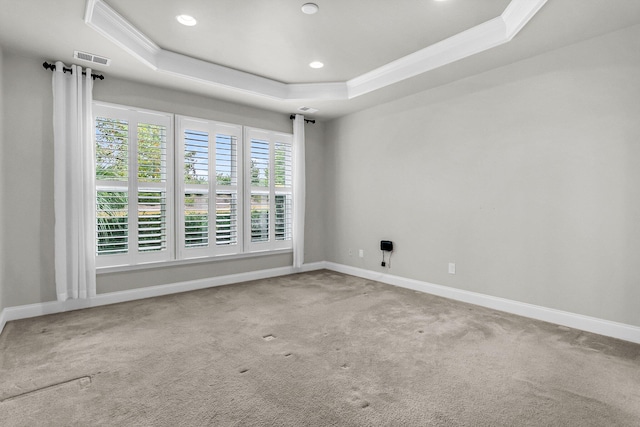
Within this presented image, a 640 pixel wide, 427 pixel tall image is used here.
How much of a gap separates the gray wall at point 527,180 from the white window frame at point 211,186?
203cm

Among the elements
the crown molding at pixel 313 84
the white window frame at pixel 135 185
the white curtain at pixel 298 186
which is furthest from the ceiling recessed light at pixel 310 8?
the white curtain at pixel 298 186

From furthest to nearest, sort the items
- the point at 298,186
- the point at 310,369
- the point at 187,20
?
the point at 298,186, the point at 187,20, the point at 310,369

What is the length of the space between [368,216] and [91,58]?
3.90 meters

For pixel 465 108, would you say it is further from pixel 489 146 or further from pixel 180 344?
pixel 180 344

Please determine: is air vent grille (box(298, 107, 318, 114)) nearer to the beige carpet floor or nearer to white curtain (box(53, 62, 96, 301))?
white curtain (box(53, 62, 96, 301))

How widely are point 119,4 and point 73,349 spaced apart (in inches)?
111

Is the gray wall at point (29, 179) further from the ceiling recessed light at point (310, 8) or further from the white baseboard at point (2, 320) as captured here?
the ceiling recessed light at point (310, 8)

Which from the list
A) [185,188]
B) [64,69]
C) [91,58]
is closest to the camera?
[91,58]

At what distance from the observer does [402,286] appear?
15.2 ft

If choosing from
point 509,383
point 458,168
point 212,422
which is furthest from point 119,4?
point 509,383

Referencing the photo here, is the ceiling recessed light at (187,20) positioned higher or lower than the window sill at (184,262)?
higher

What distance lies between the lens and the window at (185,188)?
3830 mm

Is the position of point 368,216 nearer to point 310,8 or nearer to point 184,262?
point 184,262

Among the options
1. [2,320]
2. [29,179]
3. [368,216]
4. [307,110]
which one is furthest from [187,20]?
[368,216]
